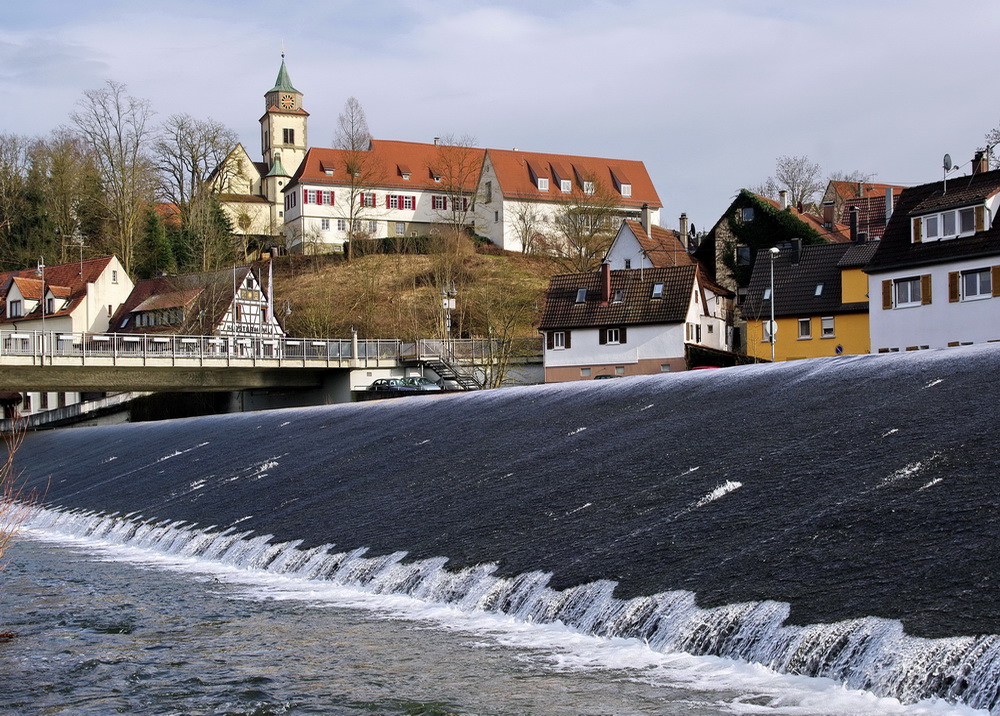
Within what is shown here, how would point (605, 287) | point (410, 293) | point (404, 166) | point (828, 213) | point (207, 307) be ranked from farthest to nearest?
point (404, 166), point (410, 293), point (828, 213), point (207, 307), point (605, 287)

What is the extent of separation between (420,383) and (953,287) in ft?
91.0

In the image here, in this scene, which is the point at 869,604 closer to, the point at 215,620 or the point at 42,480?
the point at 215,620

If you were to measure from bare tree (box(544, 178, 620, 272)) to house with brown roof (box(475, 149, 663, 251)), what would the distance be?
0.40m

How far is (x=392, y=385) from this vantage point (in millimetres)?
60438

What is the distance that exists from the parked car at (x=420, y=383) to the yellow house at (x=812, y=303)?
1710 cm

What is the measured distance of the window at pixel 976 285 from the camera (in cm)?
4253

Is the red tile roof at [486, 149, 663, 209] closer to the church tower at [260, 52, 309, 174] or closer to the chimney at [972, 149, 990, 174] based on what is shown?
the church tower at [260, 52, 309, 174]

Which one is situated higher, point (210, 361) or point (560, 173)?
point (560, 173)

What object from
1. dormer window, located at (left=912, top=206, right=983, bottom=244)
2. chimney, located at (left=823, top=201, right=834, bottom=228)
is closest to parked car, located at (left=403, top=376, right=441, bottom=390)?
dormer window, located at (left=912, top=206, right=983, bottom=244)

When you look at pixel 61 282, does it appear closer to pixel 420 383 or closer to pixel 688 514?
pixel 420 383

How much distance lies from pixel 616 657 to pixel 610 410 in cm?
1223

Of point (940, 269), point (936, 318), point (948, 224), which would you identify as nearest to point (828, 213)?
point (948, 224)

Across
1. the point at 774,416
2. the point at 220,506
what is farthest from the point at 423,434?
the point at 774,416

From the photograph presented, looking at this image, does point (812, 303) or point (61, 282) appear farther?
point (61, 282)
